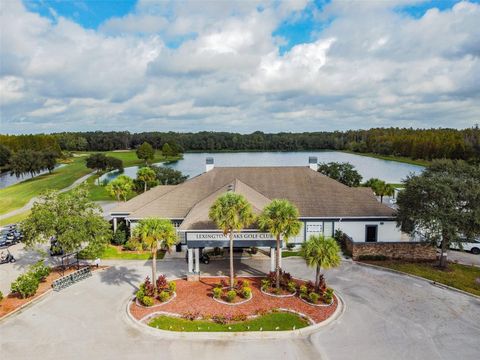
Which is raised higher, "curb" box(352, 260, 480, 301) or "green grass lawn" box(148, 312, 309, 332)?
"green grass lawn" box(148, 312, 309, 332)

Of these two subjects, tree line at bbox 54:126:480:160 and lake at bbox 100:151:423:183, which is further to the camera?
tree line at bbox 54:126:480:160

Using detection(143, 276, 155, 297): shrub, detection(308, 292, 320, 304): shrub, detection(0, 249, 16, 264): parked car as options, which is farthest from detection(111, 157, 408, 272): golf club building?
detection(0, 249, 16, 264): parked car

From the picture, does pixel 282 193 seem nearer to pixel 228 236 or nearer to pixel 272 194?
pixel 272 194

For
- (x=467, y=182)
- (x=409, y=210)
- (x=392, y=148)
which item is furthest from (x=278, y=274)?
(x=392, y=148)

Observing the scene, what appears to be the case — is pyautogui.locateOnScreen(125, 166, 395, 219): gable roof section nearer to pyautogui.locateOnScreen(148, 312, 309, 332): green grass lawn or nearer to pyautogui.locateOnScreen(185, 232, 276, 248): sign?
pyautogui.locateOnScreen(185, 232, 276, 248): sign

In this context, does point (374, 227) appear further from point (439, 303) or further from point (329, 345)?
point (329, 345)

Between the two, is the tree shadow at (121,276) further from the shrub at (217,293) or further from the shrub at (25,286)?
the shrub at (217,293)

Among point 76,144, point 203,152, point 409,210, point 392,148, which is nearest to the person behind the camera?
point 409,210
